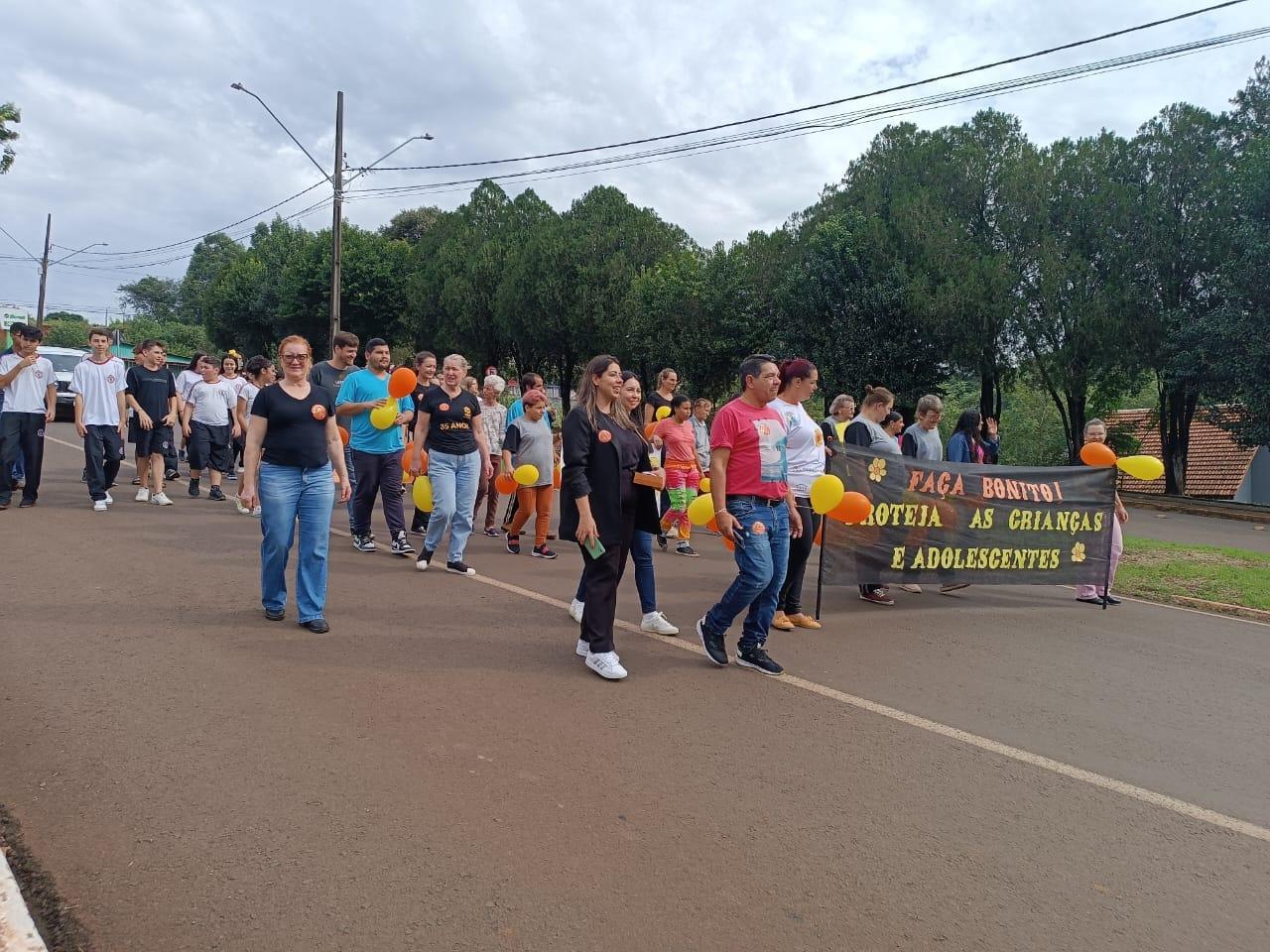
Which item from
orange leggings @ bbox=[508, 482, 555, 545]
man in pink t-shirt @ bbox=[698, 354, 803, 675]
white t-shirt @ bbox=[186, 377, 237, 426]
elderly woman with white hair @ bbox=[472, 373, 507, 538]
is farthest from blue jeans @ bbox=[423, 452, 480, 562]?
white t-shirt @ bbox=[186, 377, 237, 426]

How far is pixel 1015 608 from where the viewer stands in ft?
26.2

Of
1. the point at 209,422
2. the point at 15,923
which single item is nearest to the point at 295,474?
the point at 15,923

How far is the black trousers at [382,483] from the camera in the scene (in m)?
8.66

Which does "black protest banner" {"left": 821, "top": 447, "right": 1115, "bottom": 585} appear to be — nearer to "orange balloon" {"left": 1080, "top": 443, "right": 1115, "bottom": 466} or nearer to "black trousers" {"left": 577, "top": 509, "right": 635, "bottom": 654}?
"orange balloon" {"left": 1080, "top": 443, "right": 1115, "bottom": 466}

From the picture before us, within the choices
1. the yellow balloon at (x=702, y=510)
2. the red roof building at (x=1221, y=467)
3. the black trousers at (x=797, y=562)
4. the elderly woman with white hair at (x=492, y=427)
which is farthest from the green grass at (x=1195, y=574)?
the red roof building at (x=1221, y=467)

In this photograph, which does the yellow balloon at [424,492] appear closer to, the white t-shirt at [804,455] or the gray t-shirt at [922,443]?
the white t-shirt at [804,455]

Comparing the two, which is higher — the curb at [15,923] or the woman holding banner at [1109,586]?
the woman holding banner at [1109,586]

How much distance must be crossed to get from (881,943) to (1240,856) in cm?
168

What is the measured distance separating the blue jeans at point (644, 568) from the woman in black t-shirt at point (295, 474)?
5.58 ft

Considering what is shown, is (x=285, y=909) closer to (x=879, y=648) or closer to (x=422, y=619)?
(x=422, y=619)

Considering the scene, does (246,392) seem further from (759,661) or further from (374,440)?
(759,661)

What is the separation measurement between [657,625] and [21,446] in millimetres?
7615

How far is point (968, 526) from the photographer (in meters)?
8.07

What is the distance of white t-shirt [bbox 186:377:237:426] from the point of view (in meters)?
11.6
